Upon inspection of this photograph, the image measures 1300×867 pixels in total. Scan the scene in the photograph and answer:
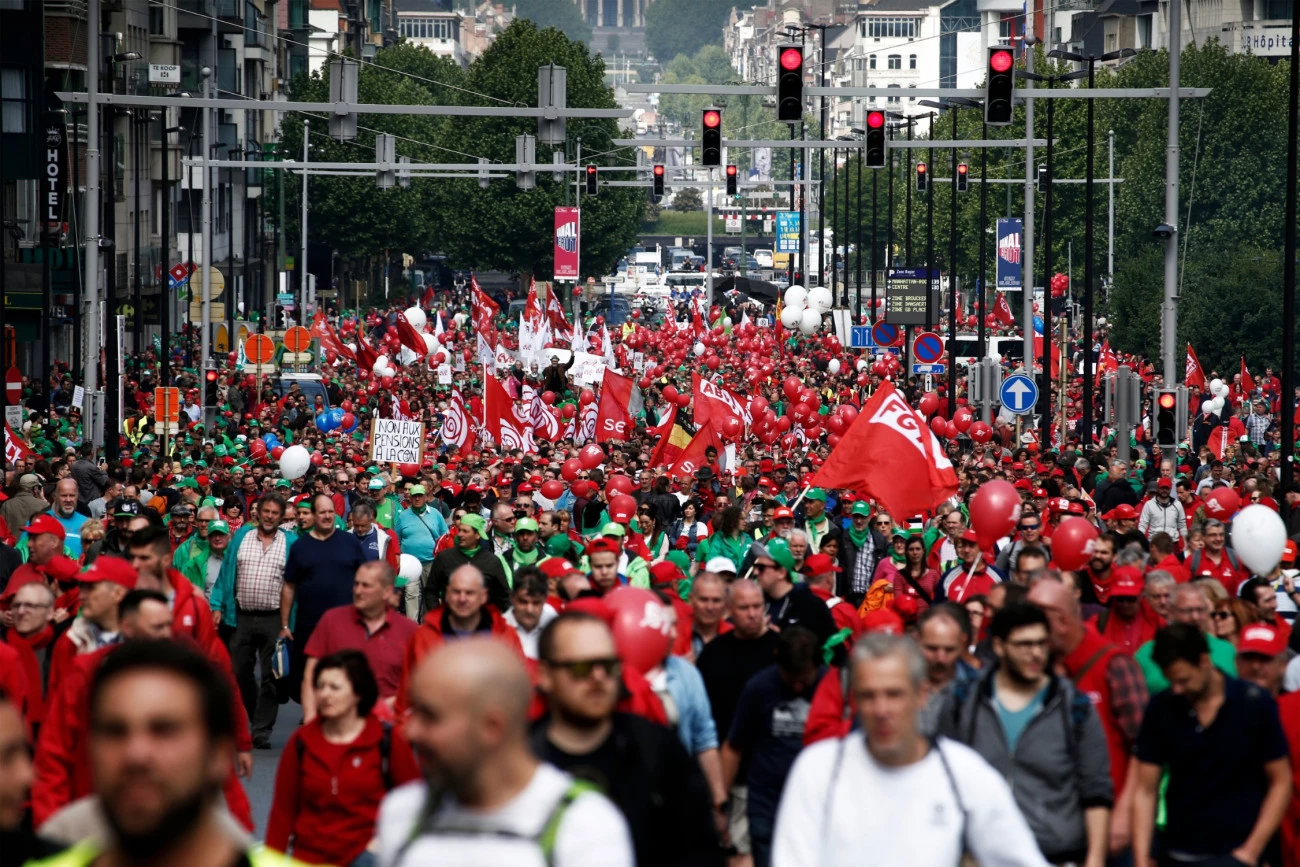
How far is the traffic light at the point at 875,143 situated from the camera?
1005 inches

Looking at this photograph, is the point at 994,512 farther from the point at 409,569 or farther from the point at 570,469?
the point at 570,469

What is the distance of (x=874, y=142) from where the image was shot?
25.6 m

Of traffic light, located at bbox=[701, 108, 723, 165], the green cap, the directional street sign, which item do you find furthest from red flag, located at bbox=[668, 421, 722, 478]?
the directional street sign

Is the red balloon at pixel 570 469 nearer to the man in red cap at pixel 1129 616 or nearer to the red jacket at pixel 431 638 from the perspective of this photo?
the man in red cap at pixel 1129 616

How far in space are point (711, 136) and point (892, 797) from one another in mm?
20706

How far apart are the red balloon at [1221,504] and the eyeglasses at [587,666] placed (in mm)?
11932

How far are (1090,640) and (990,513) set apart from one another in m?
5.70

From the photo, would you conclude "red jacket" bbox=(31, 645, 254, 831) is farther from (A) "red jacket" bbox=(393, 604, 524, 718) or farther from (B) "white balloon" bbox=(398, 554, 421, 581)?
(B) "white balloon" bbox=(398, 554, 421, 581)

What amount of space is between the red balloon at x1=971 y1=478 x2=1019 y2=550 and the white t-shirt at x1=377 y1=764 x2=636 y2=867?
946cm

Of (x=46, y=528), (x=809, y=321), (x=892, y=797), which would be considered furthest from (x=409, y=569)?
(x=809, y=321)

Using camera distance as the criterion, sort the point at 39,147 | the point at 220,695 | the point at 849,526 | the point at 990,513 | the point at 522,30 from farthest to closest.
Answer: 1. the point at 522,30
2. the point at 39,147
3. the point at 849,526
4. the point at 990,513
5. the point at 220,695

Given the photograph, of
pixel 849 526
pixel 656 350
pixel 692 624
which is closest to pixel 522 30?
pixel 656 350

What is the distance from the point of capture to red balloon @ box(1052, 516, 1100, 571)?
12.1 meters

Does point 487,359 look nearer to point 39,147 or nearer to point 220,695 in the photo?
point 39,147
